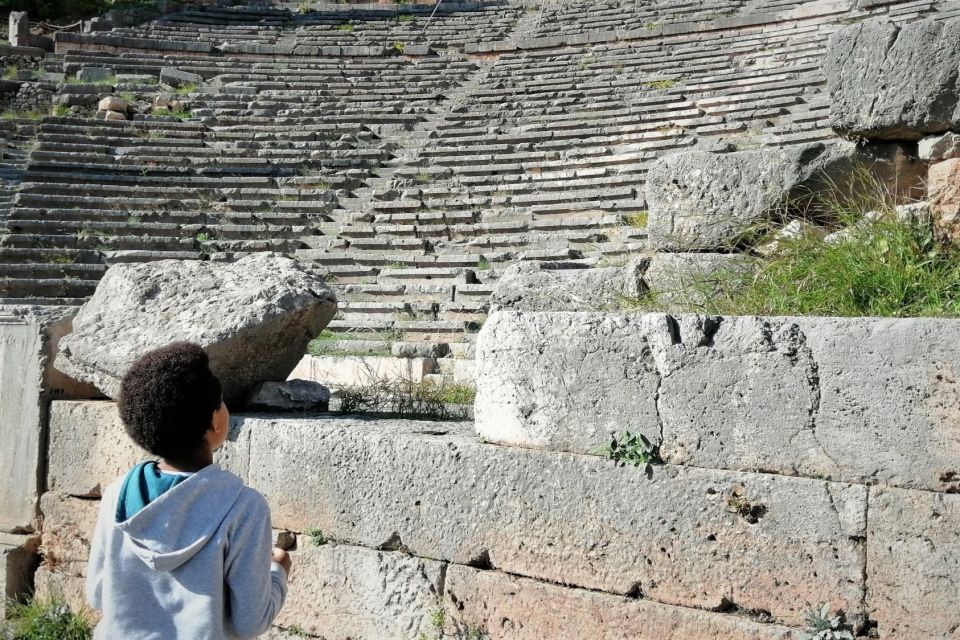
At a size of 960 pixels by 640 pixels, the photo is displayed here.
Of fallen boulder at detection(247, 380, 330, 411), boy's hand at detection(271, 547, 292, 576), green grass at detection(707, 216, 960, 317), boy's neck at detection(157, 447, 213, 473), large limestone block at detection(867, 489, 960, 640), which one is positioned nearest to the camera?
boy's neck at detection(157, 447, 213, 473)

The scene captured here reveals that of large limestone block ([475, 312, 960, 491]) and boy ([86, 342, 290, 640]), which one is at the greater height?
large limestone block ([475, 312, 960, 491])

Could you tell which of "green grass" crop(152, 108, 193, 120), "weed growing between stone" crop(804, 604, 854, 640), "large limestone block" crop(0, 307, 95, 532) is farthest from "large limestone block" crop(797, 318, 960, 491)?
"green grass" crop(152, 108, 193, 120)

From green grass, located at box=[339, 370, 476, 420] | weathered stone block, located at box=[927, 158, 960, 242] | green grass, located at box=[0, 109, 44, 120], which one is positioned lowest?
green grass, located at box=[339, 370, 476, 420]

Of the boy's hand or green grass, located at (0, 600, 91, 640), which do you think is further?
green grass, located at (0, 600, 91, 640)

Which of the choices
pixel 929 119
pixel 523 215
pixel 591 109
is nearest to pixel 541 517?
pixel 929 119

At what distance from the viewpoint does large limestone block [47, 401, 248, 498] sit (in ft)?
13.6

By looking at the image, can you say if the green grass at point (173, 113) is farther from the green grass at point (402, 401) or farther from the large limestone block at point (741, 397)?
the large limestone block at point (741, 397)

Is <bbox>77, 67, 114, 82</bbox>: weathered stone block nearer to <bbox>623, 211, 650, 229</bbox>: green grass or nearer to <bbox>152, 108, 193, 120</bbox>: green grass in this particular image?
<bbox>152, 108, 193, 120</bbox>: green grass

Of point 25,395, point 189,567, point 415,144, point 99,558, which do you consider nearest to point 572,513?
point 189,567

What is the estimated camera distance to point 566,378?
3.13 m

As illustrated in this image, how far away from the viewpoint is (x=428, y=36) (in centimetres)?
1973

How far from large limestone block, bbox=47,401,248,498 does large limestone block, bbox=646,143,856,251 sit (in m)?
2.49

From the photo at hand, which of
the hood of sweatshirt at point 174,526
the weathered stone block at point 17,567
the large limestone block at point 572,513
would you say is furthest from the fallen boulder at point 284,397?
the hood of sweatshirt at point 174,526

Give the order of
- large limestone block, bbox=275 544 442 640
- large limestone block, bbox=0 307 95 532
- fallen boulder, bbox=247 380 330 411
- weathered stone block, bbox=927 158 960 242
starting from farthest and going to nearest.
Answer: large limestone block, bbox=0 307 95 532 < fallen boulder, bbox=247 380 330 411 < weathered stone block, bbox=927 158 960 242 < large limestone block, bbox=275 544 442 640
